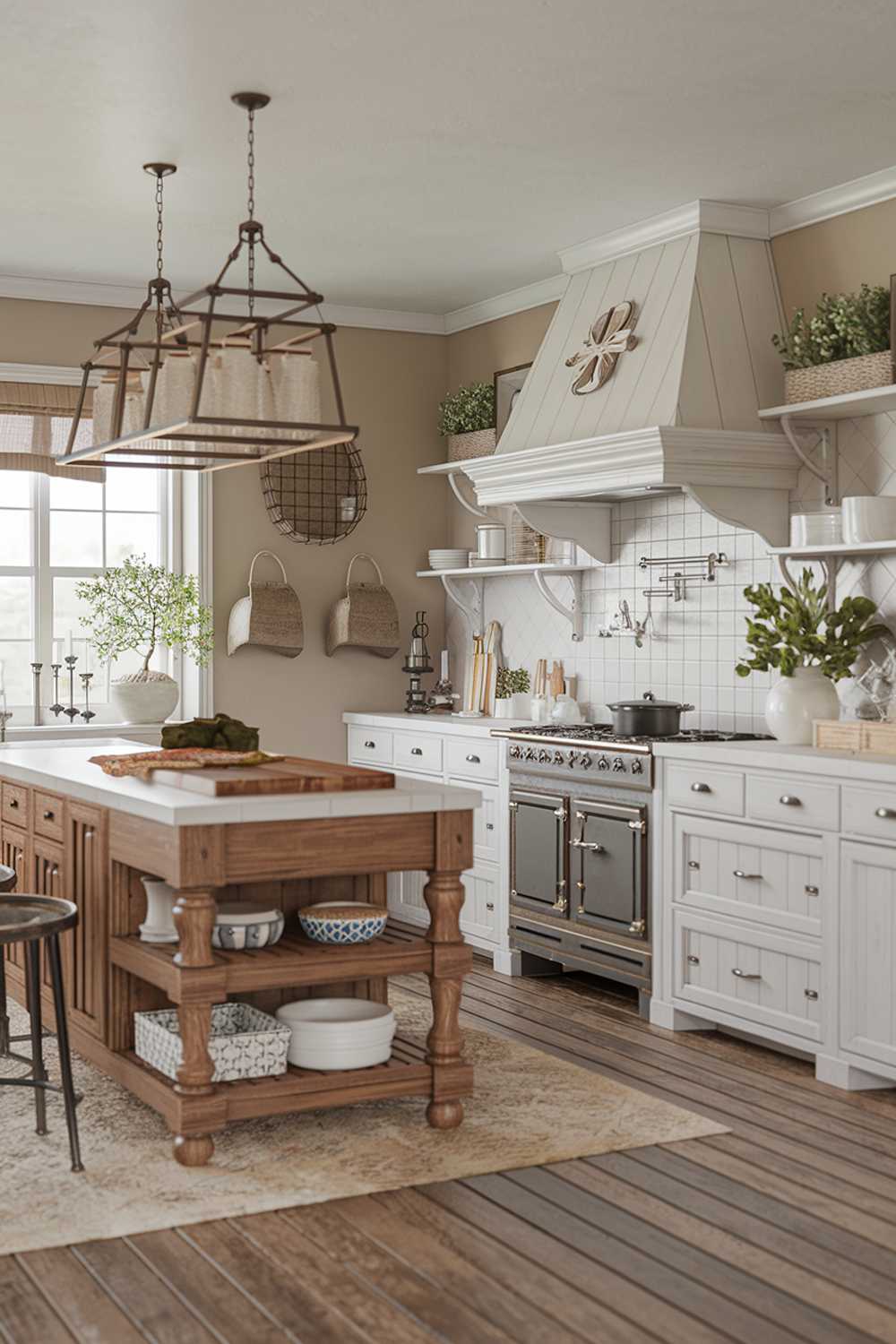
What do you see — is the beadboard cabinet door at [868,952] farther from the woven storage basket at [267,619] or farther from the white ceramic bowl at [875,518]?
the woven storage basket at [267,619]

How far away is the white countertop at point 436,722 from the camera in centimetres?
635

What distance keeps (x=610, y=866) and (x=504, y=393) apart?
2.65 meters

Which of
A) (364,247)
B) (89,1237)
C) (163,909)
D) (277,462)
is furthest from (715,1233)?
(277,462)

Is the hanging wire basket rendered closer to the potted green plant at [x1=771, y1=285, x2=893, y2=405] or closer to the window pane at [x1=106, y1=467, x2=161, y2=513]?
the window pane at [x1=106, y1=467, x2=161, y2=513]

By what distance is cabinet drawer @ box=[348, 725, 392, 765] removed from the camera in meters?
7.11

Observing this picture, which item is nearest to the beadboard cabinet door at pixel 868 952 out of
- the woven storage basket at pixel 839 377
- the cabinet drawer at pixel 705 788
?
the cabinet drawer at pixel 705 788

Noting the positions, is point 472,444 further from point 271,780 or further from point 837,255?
point 271,780

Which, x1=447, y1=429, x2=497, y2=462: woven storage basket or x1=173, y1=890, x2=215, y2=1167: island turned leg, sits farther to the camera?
x1=447, y1=429, x2=497, y2=462: woven storage basket

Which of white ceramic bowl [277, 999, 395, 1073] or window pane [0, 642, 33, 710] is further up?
window pane [0, 642, 33, 710]

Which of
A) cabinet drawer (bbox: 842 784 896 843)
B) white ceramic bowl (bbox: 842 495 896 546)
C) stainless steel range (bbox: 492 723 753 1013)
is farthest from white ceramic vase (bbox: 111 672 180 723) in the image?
cabinet drawer (bbox: 842 784 896 843)

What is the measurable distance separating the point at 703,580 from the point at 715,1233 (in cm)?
306

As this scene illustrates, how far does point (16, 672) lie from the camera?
6.87m

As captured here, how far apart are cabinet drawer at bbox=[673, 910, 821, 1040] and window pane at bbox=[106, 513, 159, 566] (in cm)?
331

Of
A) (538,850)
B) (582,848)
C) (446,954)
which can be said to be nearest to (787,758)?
(582,848)
